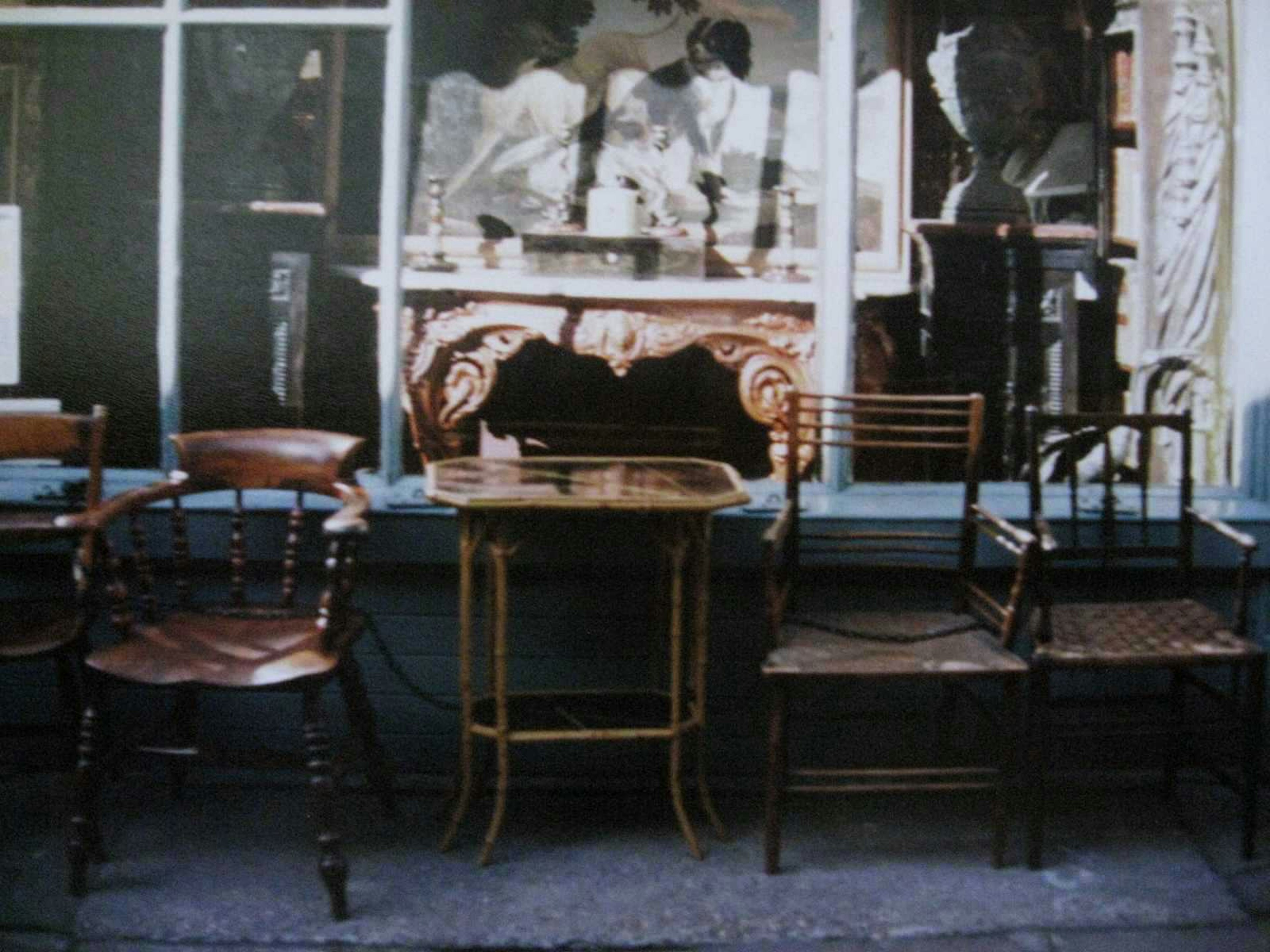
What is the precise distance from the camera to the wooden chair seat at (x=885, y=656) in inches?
138

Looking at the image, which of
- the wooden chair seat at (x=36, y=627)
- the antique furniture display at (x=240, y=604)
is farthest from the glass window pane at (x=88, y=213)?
the wooden chair seat at (x=36, y=627)

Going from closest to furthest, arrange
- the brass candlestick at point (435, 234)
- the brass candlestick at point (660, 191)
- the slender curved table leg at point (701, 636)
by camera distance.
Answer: the slender curved table leg at point (701, 636)
the brass candlestick at point (435, 234)
the brass candlestick at point (660, 191)

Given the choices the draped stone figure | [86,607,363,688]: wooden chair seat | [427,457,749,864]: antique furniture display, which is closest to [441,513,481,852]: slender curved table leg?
[427,457,749,864]: antique furniture display

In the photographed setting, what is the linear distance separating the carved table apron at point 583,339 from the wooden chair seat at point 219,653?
865 mm

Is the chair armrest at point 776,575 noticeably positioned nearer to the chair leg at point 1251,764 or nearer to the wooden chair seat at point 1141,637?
the wooden chair seat at point 1141,637

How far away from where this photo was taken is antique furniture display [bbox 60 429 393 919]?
3.34 meters

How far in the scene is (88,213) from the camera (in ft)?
13.9

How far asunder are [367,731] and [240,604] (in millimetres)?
494

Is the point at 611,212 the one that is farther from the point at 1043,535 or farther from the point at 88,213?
the point at 1043,535

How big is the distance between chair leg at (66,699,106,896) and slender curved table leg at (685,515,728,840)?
1.44 meters

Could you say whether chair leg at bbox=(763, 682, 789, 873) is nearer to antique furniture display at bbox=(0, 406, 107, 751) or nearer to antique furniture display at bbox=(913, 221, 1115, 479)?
antique furniture display at bbox=(913, 221, 1115, 479)

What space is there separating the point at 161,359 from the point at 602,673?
155cm

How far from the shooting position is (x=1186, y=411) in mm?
3992

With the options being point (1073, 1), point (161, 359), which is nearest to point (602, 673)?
point (161, 359)
